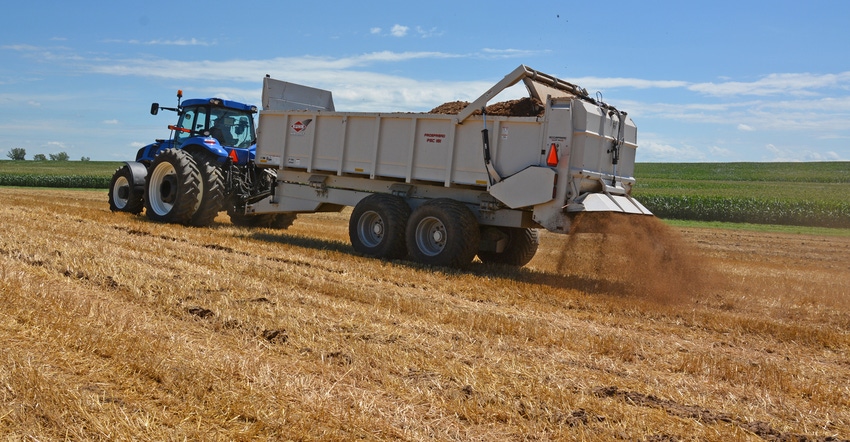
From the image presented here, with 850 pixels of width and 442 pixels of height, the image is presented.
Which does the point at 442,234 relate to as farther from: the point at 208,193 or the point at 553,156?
the point at 208,193

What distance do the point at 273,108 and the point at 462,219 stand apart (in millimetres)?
4579

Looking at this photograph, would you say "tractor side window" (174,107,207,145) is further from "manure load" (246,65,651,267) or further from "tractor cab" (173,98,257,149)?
"manure load" (246,65,651,267)

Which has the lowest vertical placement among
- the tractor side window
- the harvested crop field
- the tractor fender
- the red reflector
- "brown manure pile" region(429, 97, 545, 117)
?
the harvested crop field

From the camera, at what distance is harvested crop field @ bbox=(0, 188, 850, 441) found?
3.75 m

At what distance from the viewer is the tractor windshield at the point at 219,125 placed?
13837 mm

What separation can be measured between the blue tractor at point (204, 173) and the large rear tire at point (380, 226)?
7.93ft

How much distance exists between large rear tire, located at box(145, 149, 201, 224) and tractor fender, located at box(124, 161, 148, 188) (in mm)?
775

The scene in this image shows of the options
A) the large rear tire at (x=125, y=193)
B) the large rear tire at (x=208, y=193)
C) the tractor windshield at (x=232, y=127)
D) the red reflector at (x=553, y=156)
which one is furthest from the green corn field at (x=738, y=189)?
the red reflector at (x=553, y=156)

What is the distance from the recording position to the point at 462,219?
33.0 ft

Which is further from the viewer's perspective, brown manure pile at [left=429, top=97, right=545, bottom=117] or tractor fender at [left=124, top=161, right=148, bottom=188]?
tractor fender at [left=124, top=161, right=148, bottom=188]

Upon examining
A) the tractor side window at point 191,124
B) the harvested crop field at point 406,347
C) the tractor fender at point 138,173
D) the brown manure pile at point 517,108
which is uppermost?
the brown manure pile at point 517,108

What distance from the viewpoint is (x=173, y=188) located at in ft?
43.6

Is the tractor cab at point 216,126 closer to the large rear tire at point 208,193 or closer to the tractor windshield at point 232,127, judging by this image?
the tractor windshield at point 232,127

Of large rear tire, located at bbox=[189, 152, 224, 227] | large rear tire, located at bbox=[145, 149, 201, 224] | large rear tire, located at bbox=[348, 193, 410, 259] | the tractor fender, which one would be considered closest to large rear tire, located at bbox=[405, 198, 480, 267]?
large rear tire, located at bbox=[348, 193, 410, 259]
